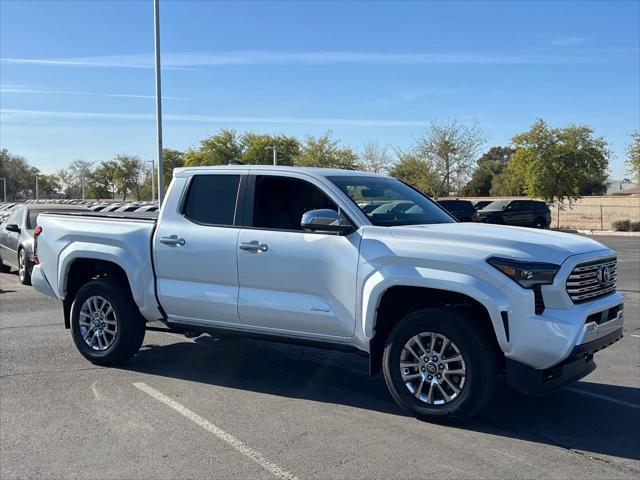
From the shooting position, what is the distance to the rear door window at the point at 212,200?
620 centimetres

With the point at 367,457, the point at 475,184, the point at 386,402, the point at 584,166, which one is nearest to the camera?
the point at 367,457

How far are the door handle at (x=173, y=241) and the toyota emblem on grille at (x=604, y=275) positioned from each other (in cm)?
359

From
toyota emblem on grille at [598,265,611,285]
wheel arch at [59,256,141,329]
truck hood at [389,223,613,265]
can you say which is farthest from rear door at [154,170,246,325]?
toyota emblem on grille at [598,265,611,285]

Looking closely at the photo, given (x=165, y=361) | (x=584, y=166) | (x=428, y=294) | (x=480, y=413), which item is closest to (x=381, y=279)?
(x=428, y=294)

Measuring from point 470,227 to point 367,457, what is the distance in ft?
7.30

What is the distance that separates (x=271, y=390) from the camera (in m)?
6.04

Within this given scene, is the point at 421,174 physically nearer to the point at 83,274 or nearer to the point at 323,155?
the point at 323,155

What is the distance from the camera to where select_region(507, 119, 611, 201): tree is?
44.1 metres

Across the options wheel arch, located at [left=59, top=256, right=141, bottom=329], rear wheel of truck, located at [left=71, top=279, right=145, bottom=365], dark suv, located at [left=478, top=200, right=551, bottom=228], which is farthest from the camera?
dark suv, located at [left=478, top=200, right=551, bottom=228]

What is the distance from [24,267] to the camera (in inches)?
522

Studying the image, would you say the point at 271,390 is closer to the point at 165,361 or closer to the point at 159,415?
the point at 159,415

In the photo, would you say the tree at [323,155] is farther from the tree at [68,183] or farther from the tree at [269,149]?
the tree at [68,183]

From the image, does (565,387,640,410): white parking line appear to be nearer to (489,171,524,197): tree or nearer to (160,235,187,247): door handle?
(160,235,187,247): door handle

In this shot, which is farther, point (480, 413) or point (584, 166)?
point (584, 166)
